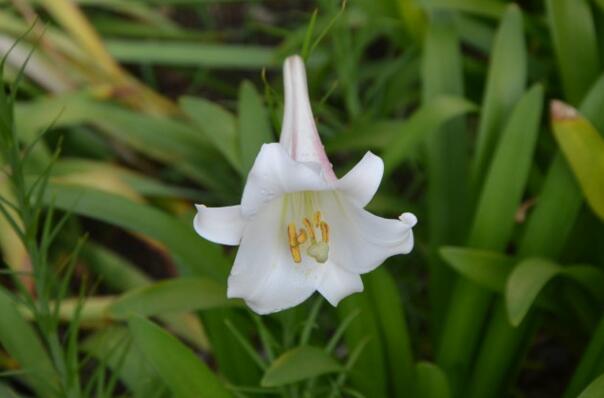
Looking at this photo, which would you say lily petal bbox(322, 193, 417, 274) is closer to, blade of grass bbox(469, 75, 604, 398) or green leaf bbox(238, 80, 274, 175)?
green leaf bbox(238, 80, 274, 175)

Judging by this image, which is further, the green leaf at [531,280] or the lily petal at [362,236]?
the green leaf at [531,280]

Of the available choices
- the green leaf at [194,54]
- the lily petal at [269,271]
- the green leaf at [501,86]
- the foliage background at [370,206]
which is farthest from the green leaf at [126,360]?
the green leaf at [194,54]

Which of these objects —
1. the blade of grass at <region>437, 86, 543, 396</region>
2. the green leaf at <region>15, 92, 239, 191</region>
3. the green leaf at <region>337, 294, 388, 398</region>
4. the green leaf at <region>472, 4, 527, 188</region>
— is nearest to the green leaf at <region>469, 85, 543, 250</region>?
the blade of grass at <region>437, 86, 543, 396</region>

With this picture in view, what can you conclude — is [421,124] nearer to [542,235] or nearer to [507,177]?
[507,177]

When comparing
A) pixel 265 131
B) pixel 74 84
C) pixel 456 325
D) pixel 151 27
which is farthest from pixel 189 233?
pixel 151 27

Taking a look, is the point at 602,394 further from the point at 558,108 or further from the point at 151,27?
the point at 151,27

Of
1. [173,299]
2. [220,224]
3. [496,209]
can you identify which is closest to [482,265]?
[496,209]

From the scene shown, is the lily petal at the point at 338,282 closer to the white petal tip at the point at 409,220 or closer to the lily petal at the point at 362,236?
the lily petal at the point at 362,236
